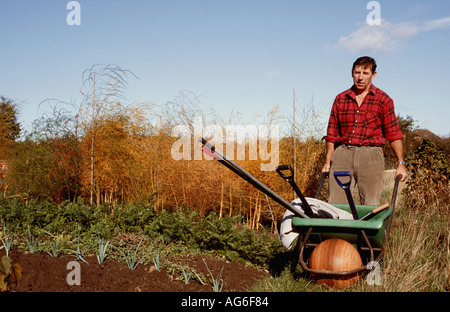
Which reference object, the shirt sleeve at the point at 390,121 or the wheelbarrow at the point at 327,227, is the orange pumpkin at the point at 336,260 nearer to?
the wheelbarrow at the point at 327,227

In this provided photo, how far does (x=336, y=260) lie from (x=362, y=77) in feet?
6.04

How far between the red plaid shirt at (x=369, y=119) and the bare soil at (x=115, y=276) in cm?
164

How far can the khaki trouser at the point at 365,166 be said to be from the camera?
3.76m

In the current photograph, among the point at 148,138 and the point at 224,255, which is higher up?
the point at 148,138

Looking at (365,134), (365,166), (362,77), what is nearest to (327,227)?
(365,166)

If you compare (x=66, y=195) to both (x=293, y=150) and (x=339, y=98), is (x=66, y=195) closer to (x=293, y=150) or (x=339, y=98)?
(x=293, y=150)

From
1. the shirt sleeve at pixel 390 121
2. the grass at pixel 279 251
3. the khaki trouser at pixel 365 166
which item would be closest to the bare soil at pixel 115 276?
the grass at pixel 279 251

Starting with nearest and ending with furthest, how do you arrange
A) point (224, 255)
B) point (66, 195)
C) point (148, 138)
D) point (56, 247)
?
point (56, 247) → point (224, 255) → point (148, 138) → point (66, 195)

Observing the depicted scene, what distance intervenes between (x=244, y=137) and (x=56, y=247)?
297 cm

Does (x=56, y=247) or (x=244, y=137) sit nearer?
(x=56, y=247)

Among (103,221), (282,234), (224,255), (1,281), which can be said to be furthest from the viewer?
(103,221)

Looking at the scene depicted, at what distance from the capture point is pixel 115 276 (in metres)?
3.00
